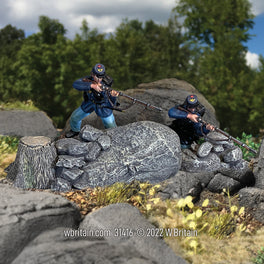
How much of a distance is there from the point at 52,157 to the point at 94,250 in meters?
2.60

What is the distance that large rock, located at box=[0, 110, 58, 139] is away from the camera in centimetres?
962

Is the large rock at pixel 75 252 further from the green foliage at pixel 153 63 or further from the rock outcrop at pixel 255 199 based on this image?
the green foliage at pixel 153 63

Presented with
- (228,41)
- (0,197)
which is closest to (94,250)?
(0,197)

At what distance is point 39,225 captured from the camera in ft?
12.4

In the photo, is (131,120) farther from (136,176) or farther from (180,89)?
(136,176)

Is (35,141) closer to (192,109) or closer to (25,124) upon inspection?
(192,109)

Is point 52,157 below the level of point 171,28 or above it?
below

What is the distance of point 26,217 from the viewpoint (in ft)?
12.2

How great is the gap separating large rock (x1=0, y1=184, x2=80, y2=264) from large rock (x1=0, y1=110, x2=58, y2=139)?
546 centimetres

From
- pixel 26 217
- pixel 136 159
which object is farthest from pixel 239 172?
pixel 26 217

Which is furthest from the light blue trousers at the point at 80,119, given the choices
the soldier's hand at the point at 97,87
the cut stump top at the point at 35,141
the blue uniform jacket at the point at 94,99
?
the cut stump top at the point at 35,141

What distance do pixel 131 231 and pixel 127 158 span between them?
6.69 ft

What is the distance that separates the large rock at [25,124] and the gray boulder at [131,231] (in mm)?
6168

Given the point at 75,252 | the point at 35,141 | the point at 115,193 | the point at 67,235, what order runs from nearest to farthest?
1. the point at 75,252
2. the point at 67,235
3. the point at 115,193
4. the point at 35,141
